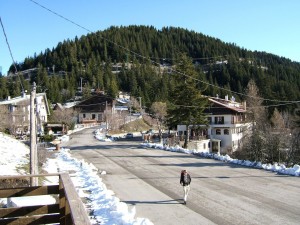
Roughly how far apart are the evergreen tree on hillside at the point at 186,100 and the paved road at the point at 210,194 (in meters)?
18.6

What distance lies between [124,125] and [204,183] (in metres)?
63.9

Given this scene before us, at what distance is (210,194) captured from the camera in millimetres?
15891

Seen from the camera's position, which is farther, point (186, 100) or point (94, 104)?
point (94, 104)

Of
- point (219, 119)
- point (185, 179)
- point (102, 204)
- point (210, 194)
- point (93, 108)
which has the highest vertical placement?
point (93, 108)

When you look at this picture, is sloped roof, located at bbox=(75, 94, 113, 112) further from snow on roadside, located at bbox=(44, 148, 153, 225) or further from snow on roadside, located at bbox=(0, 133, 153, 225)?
snow on roadside, located at bbox=(44, 148, 153, 225)

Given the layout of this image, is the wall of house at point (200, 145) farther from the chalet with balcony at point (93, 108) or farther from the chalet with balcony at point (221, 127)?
the chalet with balcony at point (93, 108)

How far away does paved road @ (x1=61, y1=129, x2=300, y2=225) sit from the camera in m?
12.3

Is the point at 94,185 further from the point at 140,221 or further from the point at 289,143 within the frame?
the point at 289,143

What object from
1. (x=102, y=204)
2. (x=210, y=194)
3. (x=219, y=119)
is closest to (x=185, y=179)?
(x=210, y=194)

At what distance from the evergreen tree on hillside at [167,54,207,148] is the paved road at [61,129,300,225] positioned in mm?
18635

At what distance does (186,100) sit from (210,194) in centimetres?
2919

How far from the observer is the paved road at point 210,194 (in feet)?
40.3

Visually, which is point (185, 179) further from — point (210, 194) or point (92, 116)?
point (92, 116)

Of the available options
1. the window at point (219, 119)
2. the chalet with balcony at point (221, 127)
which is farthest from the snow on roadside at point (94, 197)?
the window at point (219, 119)
